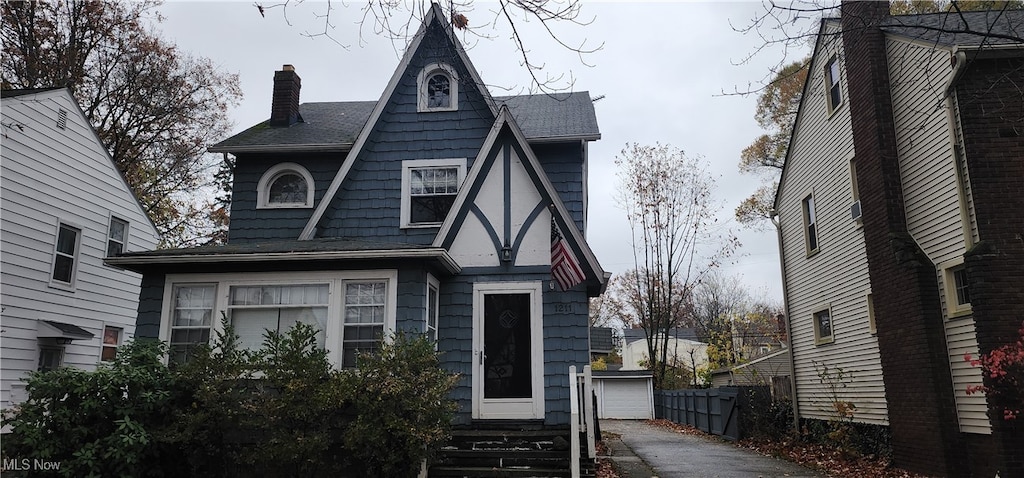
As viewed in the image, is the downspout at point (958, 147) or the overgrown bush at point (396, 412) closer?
the overgrown bush at point (396, 412)

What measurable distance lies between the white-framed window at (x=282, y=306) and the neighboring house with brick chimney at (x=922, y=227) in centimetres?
711

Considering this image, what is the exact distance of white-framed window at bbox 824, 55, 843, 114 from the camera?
14.3m

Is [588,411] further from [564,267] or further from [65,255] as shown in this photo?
[65,255]

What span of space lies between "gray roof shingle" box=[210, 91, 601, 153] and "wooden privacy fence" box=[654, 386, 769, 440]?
340 inches

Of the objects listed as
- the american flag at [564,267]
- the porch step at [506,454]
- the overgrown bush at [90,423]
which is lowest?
the porch step at [506,454]

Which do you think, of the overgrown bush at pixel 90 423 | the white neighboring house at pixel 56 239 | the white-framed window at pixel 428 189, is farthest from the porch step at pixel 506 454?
the white neighboring house at pixel 56 239

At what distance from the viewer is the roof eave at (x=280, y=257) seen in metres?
9.71

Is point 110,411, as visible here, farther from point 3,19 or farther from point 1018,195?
point 3,19

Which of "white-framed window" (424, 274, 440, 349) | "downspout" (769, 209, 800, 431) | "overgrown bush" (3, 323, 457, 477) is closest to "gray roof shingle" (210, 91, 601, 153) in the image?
"white-framed window" (424, 274, 440, 349)

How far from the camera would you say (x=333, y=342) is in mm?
9922

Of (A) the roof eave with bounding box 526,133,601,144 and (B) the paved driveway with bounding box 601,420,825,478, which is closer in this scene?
(B) the paved driveway with bounding box 601,420,825,478

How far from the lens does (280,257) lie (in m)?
9.80

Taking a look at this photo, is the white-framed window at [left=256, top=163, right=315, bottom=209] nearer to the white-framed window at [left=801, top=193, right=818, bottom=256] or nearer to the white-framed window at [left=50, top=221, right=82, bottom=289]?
the white-framed window at [left=50, top=221, right=82, bottom=289]

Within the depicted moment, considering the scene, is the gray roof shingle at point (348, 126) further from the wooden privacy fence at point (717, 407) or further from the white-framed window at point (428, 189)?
the wooden privacy fence at point (717, 407)
